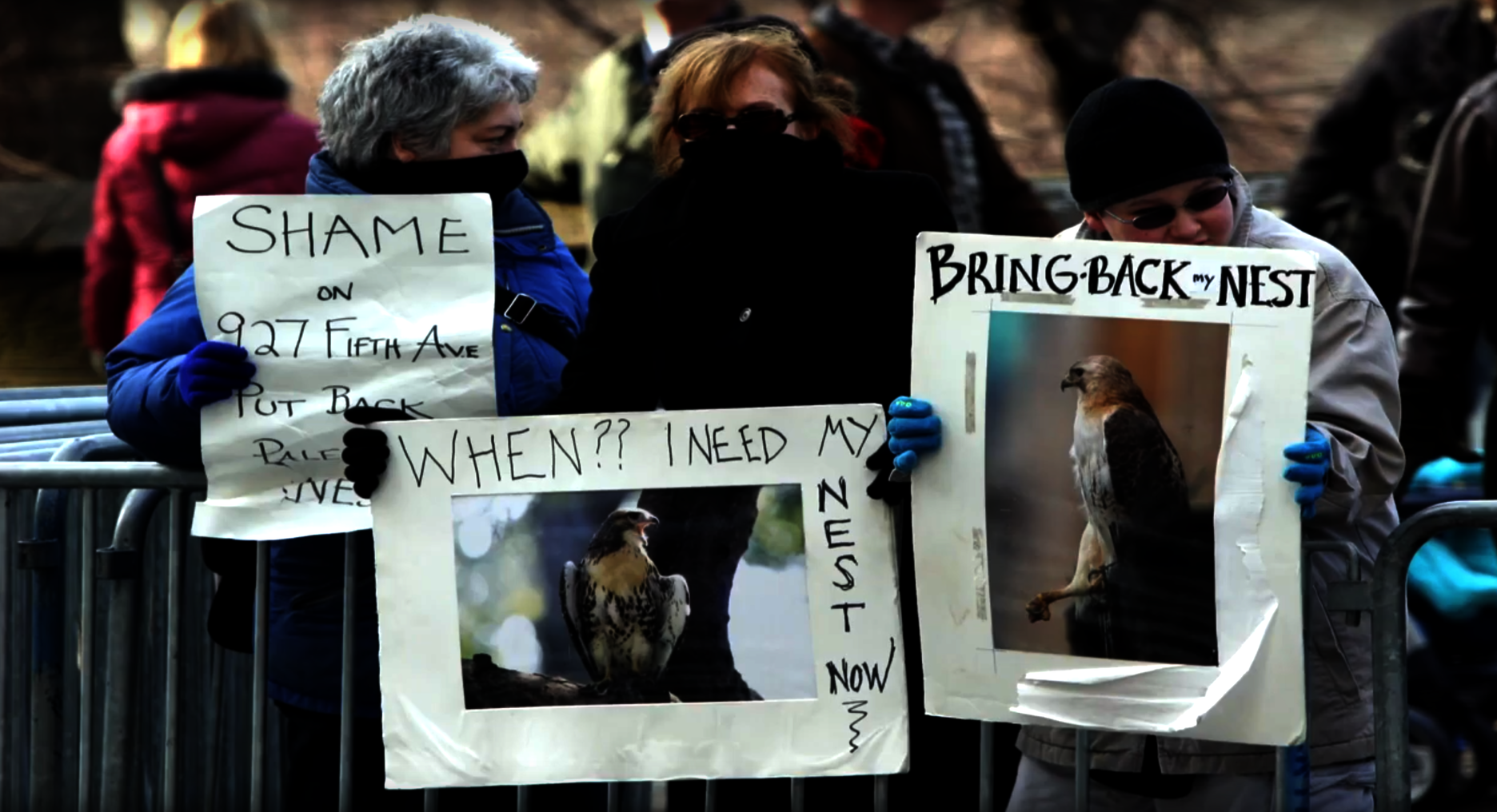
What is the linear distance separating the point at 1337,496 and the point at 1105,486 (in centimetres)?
34

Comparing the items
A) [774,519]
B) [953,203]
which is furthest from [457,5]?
[774,519]

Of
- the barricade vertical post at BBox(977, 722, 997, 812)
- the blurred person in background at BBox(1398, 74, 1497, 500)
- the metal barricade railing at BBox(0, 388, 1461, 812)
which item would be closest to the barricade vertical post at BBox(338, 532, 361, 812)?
the metal barricade railing at BBox(0, 388, 1461, 812)

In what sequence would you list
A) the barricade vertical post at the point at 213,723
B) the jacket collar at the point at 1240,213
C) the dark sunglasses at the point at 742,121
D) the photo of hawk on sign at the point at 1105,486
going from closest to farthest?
the photo of hawk on sign at the point at 1105,486, the jacket collar at the point at 1240,213, the dark sunglasses at the point at 742,121, the barricade vertical post at the point at 213,723

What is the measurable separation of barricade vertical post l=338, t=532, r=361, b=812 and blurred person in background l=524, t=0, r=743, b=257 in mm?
2473

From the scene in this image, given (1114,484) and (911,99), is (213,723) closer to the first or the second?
(1114,484)

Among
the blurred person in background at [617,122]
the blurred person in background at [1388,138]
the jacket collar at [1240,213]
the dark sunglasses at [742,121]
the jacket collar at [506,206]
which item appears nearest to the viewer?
the jacket collar at [1240,213]

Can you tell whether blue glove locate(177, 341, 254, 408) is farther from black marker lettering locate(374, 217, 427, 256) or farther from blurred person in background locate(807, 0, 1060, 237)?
blurred person in background locate(807, 0, 1060, 237)

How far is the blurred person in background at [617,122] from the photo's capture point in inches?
239

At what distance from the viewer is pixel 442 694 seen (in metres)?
3.46

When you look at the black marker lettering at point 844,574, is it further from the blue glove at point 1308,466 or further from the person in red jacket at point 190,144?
the person in red jacket at point 190,144

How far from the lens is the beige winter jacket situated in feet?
10.4

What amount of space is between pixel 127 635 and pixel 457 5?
8.68 metres

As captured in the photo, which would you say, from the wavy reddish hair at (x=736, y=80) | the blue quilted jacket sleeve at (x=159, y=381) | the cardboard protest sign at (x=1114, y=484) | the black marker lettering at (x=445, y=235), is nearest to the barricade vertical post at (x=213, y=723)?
the blue quilted jacket sleeve at (x=159, y=381)

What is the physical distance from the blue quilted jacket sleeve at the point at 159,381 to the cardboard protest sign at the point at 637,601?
442 mm
